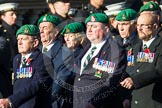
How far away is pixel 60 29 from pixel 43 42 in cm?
34

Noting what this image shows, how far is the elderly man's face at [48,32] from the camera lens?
7.72m

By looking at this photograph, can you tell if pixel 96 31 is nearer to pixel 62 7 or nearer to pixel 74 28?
pixel 74 28

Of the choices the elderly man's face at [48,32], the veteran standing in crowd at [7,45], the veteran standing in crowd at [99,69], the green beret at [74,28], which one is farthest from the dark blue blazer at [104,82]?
the veteran standing in crowd at [7,45]

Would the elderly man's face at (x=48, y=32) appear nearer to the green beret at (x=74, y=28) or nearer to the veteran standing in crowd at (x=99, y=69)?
the green beret at (x=74, y=28)

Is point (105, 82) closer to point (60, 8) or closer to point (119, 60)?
point (119, 60)

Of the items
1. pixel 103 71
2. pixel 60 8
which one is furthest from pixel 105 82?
pixel 60 8

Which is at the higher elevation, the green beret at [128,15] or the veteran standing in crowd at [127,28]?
the green beret at [128,15]

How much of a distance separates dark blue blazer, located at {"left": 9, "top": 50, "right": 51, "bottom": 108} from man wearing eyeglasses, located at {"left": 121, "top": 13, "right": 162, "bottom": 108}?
96 cm

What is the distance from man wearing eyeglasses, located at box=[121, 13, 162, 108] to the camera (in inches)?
256

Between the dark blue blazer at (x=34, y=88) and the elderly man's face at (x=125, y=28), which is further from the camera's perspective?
the elderly man's face at (x=125, y=28)

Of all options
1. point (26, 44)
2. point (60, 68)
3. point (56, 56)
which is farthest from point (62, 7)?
point (26, 44)

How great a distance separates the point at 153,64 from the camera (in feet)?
21.9

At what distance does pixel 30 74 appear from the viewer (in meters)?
6.98

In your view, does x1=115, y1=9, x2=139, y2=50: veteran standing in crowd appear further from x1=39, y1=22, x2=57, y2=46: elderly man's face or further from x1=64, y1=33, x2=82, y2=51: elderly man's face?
x1=39, y1=22, x2=57, y2=46: elderly man's face
